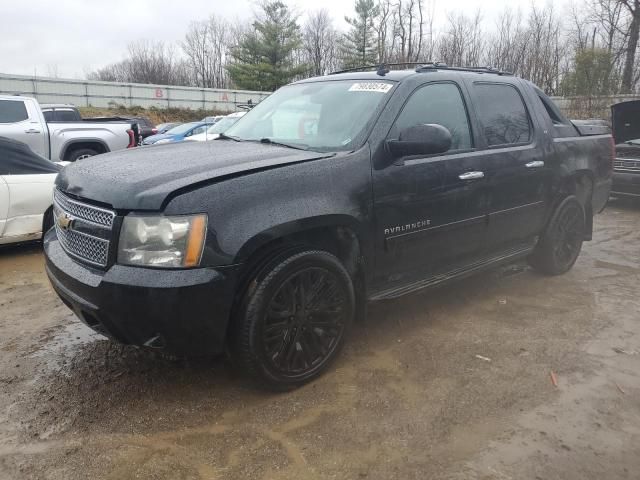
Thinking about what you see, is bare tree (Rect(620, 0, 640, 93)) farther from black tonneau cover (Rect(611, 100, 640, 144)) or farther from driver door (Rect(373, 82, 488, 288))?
driver door (Rect(373, 82, 488, 288))

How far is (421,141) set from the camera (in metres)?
3.32

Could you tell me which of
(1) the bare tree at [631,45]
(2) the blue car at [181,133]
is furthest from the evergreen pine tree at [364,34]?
(2) the blue car at [181,133]

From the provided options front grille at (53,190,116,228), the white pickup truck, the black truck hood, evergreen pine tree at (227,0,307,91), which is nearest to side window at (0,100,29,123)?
the white pickup truck

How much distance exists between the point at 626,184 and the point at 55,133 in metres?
10.8

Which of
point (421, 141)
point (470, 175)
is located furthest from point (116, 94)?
point (421, 141)

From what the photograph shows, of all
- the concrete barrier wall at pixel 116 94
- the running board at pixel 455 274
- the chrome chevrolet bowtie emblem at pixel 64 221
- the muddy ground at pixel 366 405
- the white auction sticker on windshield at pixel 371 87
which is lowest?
the muddy ground at pixel 366 405

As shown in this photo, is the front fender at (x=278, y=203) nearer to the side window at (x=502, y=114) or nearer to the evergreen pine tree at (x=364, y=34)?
the side window at (x=502, y=114)

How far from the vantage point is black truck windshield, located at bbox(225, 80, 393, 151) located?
3490 mm

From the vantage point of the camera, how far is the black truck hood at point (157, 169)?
8.75ft

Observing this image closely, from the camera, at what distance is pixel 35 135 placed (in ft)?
34.3

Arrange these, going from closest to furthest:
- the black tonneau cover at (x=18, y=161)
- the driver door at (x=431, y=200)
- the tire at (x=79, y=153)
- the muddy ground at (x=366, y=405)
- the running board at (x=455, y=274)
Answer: the muddy ground at (x=366, y=405)
the driver door at (x=431, y=200)
the running board at (x=455, y=274)
the black tonneau cover at (x=18, y=161)
the tire at (x=79, y=153)

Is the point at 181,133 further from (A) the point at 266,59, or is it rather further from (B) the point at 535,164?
(A) the point at 266,59

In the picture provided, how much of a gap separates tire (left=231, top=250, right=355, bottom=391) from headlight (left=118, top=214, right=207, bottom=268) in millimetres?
396

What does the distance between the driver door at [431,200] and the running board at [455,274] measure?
45 millimetres
